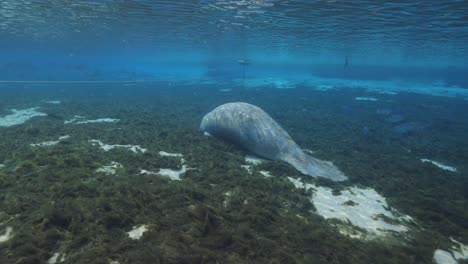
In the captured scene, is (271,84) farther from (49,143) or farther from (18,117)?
(49,143)

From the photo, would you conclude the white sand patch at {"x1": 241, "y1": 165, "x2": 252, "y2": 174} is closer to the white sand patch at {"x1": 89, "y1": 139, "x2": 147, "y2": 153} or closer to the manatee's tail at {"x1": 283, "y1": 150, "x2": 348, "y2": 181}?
the manatee's tail at {"x1": 283, "y1": 150, "x2": 348, "y2": 181}

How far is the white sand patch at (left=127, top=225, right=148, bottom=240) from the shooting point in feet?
14.0

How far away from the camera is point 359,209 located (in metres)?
6.49

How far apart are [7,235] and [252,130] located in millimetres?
7214

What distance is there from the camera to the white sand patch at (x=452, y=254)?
4.84 metres

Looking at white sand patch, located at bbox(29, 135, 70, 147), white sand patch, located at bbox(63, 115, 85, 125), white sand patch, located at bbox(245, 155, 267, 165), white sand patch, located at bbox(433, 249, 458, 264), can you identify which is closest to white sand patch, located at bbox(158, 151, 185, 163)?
white sand patch, located at bbox(245, 155, 267, 165)

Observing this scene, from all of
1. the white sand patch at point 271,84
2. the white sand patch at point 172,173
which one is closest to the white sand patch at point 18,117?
the white sand patch at point 172,173

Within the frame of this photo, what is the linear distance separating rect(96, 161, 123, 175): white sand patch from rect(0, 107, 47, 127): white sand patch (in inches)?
406

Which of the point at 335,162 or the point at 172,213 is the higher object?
the point at 172,213

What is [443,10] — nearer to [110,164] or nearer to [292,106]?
[292,106]

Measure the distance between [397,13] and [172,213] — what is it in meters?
22.1

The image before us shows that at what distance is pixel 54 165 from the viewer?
686cm

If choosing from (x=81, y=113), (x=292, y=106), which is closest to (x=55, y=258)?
(x=81, y=113)

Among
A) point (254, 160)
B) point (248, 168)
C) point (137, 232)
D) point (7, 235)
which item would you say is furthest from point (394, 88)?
point (7, 235)
